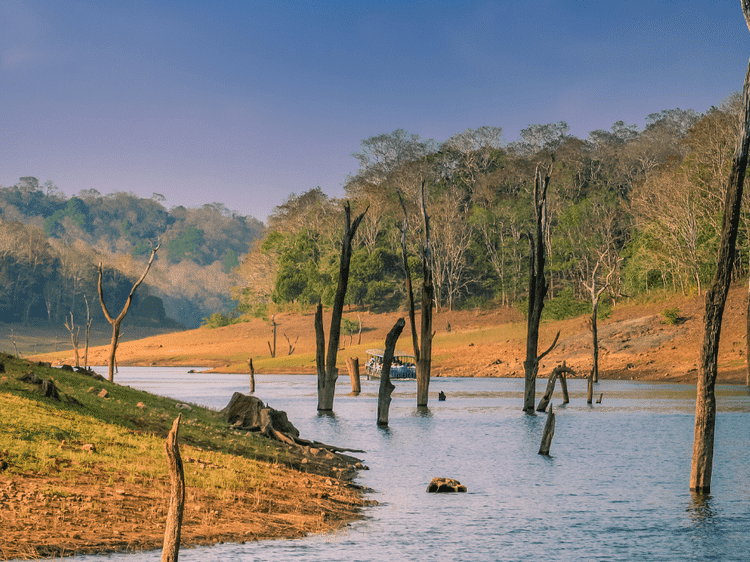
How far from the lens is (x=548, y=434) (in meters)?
26.2

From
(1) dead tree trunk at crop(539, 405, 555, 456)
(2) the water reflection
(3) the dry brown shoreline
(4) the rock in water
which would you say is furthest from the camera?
(2) the water reflection

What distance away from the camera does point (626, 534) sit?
15781mm

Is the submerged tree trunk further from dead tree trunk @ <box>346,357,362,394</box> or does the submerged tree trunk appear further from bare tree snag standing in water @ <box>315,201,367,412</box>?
dead tree trunk @ <box>346,357,362,394</box>

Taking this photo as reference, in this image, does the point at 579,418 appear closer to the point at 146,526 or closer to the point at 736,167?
the point at 736,167

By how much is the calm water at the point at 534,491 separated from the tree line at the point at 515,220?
38.1 m

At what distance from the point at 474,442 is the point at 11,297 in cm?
17523

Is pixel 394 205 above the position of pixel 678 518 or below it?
above

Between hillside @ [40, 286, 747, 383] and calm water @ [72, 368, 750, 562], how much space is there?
25086 millimetres

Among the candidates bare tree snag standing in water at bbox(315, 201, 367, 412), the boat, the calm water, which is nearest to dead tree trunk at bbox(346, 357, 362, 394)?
the calm water

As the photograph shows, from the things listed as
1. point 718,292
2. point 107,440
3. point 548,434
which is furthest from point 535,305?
point 107,440

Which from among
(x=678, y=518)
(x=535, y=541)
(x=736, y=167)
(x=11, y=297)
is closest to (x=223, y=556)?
(x=535, y=541)

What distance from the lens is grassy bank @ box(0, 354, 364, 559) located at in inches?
518

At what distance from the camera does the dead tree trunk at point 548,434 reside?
25484 millimetres

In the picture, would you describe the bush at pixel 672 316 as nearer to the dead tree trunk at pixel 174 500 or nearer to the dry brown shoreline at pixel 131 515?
the dry brown shoreline at pixel 131 515
